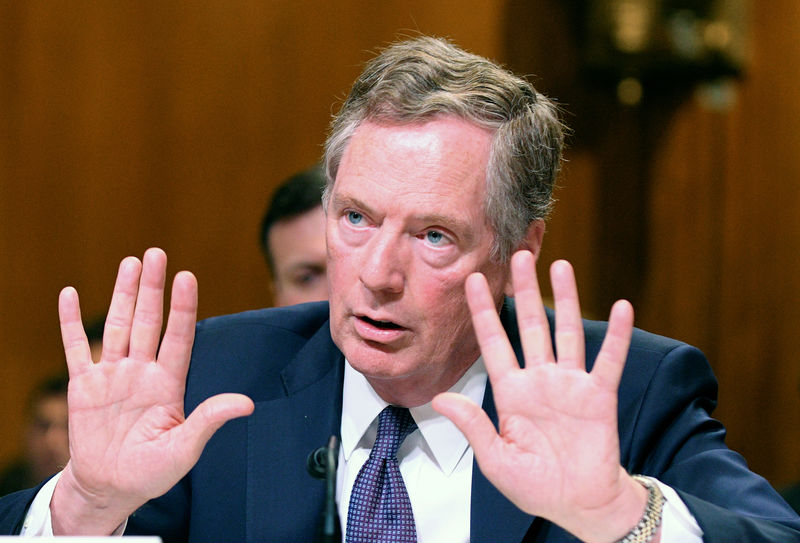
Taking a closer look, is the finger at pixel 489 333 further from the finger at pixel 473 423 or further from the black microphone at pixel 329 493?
the black microphone at pixel 329 493

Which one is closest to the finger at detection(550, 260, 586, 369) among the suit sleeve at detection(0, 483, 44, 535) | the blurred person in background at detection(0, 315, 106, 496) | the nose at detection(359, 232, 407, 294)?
the nose at detection(359, 232, 407, 294)

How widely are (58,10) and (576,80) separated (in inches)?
Answer: 71.7

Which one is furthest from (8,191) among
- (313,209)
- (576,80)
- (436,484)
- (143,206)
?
(436,484)

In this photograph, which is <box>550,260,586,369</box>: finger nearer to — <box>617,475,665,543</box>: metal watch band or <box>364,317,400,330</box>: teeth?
<box>617,475,665,543</box>: metal watch band

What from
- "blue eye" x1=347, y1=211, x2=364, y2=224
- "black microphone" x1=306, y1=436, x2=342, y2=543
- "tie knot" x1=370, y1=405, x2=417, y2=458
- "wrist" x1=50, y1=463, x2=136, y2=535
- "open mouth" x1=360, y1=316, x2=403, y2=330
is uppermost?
"blue eye" x1=347, y1=211, x2=364, y2=224

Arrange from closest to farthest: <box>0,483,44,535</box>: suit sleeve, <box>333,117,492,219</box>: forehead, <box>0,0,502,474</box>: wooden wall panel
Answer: <box>0,483,44,535</box>: suit sleeve < <box>333,117,492,219</box>: forehead < <box>0,0,502,474</box>: wooden wall panel

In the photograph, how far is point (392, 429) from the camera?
1.89 m

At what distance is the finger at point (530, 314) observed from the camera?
59.7 inches

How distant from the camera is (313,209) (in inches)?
124

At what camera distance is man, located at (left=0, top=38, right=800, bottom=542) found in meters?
1.50

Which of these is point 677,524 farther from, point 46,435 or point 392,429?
point 46,435

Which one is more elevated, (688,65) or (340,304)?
(688,65)

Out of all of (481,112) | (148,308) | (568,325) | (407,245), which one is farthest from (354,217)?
(568,325)

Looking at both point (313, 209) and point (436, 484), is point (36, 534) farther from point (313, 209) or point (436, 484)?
point (313, 209)
